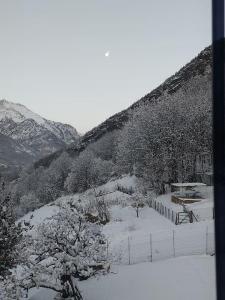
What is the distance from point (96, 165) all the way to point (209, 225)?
75.9 m

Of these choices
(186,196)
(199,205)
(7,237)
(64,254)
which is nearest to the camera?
(7,237)

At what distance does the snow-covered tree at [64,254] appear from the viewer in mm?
22891

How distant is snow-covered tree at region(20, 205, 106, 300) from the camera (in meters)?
22.9

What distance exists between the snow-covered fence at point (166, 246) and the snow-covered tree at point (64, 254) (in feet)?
14.1

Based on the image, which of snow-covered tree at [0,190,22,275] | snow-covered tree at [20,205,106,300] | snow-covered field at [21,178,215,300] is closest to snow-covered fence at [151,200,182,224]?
snow-covered field at [21,178,215,300]

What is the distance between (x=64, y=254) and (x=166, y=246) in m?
11.8

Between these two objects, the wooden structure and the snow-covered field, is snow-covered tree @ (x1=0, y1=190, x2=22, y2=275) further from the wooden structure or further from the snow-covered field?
the wooden structure

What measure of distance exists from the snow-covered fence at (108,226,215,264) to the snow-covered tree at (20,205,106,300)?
14.1ft

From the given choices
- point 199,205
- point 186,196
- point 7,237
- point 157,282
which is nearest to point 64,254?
point 7,237

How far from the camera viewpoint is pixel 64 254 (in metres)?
22.8

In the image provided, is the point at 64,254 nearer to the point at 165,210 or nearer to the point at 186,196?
the point at 165,210

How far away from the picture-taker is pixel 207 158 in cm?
7125

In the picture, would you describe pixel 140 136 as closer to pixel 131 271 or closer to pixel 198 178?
pixel 198 178

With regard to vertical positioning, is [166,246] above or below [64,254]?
below
